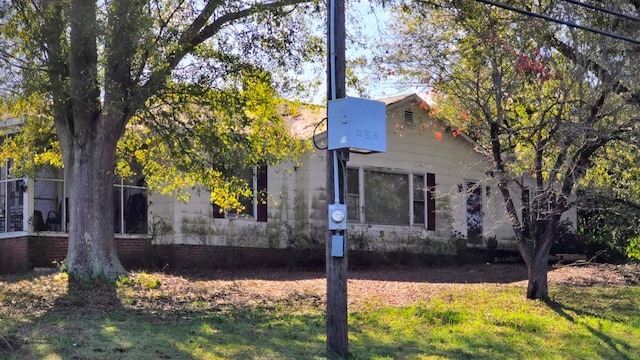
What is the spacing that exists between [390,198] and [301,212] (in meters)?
2.80

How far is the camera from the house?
1798 cm

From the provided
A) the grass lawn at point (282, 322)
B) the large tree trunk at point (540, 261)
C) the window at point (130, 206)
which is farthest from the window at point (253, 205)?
the large tree trunk at point (540, 261)

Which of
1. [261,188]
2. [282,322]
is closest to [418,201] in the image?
[261,188]

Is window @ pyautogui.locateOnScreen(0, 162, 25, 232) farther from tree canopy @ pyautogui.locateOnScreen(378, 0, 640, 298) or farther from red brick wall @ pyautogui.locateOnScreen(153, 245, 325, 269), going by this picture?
tree canopy @ pyautogui.locateOnScreen(378, 0, 640, 298)

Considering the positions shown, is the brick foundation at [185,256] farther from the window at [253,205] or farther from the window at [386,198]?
the window at [386,198]

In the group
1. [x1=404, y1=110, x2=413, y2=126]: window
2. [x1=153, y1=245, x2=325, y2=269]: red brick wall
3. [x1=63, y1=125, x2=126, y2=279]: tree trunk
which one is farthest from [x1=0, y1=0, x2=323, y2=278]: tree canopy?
[x1=404, y1=110, x2=413, y2=126]: window

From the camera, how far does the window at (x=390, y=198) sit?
819 inches

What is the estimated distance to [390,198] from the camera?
70.6 ft

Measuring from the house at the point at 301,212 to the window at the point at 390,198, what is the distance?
28 mm

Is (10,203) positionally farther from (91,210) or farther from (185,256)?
(91,210)

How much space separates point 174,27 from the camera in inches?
520

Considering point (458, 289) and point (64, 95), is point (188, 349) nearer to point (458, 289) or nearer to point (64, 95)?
point (64, 95)

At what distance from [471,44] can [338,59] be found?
4.77m

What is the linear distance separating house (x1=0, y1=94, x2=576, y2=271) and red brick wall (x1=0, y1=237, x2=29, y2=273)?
27 mm
